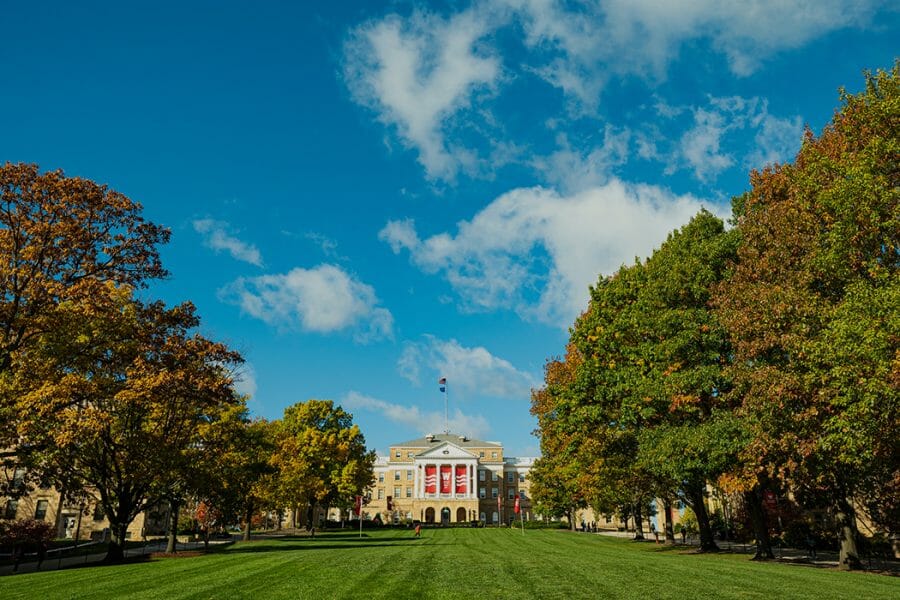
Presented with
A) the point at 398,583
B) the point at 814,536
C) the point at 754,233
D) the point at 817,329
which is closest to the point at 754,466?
the point at 817,329

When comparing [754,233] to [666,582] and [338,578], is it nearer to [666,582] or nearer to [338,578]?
[666,582]

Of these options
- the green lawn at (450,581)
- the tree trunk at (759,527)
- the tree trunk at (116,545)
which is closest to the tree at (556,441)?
the tree trunk at (759,527)

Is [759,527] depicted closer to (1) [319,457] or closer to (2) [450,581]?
(2) [450,581]

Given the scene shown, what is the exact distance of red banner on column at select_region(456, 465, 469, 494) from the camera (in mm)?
104750

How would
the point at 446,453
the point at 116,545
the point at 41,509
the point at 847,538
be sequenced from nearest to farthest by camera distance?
the point at 847,538 → the point at 116,545 → the point at 41,509 → the point at 446,453

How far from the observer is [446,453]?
107812 millimetres

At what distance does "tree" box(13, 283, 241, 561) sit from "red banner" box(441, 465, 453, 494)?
78161 millimetres

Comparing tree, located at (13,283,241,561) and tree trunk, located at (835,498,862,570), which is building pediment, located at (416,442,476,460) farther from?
tree trunk, located at (835,498,862,570)

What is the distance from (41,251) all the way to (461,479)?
301 feet

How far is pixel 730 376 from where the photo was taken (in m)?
22.0

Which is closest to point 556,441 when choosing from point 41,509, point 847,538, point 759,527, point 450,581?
point 759,527

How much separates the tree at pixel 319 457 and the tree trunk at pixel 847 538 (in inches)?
1370

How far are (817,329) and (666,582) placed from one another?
892 cm

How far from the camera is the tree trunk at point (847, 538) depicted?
71.3 feet
